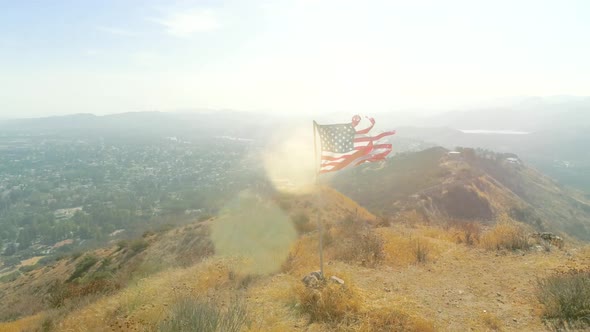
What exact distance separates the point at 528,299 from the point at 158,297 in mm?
8446

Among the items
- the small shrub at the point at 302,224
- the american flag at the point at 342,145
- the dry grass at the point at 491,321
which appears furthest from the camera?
the small shrub at the point at 302,224

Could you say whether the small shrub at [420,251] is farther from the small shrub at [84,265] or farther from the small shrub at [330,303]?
the small shrub at [84,265]

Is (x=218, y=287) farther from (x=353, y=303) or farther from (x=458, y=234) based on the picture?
(x=458, y=234)

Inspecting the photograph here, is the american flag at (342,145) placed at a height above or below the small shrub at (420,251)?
above

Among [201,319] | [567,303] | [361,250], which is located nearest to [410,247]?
[361,250]

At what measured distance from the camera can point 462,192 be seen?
1766 inches

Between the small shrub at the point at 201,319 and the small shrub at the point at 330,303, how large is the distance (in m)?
1.45

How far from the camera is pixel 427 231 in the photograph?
14828 mm

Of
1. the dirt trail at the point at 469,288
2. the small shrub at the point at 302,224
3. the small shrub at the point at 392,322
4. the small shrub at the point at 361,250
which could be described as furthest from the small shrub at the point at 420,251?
the small shrub at the point at 302,224

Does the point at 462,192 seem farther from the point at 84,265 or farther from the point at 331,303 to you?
the point at 331,303

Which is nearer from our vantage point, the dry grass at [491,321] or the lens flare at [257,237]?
the dry grass at [491,321]

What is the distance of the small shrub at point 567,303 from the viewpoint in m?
5.52

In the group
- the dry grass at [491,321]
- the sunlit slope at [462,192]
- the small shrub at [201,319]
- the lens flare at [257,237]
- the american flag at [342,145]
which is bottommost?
the sunlit slope at [462,192]

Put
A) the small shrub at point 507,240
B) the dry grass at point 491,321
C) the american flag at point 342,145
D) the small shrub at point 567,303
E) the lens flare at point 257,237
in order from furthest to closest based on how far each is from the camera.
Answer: the lens flare at point 257,237, the small shrub at point 507,240, the american flag at point 342,145, the dry grass at point 491,321, the small shrub at point 567,303
